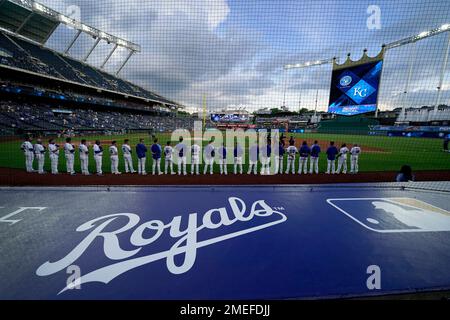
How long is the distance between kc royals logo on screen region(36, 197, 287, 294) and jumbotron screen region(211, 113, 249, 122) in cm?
4785

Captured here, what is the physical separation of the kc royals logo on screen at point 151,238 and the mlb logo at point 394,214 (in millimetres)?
1627

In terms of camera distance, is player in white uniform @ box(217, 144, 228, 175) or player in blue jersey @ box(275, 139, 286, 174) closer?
player in white uniform @ box(217, 144, 228, 175)

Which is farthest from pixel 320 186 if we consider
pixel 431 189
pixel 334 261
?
pixel 334 261

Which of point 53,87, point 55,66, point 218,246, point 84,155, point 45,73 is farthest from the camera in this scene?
point 53,87

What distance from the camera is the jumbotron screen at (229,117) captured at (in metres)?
51.2

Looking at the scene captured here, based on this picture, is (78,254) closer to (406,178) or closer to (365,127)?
(406,178)

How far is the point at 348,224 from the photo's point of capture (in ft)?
13.3

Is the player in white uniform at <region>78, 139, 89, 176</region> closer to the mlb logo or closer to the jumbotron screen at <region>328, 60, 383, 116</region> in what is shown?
the mlb logo

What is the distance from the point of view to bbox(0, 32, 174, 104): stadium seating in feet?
96.4

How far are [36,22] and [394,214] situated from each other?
5077 cm

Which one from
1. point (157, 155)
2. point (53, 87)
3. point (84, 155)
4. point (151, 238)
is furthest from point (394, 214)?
point (53, 87)

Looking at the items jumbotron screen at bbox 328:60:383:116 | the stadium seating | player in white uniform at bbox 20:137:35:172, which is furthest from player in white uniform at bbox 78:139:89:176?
the stadium seating

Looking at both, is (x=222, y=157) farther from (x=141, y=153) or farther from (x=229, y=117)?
(x=229, y=117)

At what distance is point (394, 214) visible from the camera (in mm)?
4551
